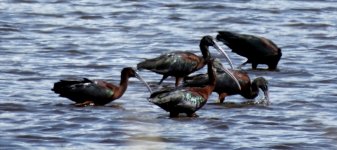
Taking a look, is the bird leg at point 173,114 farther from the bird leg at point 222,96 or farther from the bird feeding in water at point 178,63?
the bird feeding in water at point 178,63

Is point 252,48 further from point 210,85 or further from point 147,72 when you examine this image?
point 210,85

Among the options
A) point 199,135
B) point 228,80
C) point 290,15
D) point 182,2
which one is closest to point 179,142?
point 199,135

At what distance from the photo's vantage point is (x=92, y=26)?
23.4m

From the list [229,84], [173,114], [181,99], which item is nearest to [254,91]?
→ [229,84]

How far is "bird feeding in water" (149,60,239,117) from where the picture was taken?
1413 centimetres

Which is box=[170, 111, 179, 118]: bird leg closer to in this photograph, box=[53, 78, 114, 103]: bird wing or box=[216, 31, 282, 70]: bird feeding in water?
box=[53, 78, 114, 103]: bird wing

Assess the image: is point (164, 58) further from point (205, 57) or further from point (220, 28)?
point (220, 28)

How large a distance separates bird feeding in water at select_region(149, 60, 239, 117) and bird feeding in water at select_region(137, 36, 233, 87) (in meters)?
2.04

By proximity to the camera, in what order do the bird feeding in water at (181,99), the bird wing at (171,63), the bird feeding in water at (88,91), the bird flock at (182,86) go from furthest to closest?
the bird wing at (171,63), the bird feeding in water at (88,91), the bird flock at (182,86), the bird feeding in water at (181,99)

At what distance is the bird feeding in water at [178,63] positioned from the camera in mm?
16625

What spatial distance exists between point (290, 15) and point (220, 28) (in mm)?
2136

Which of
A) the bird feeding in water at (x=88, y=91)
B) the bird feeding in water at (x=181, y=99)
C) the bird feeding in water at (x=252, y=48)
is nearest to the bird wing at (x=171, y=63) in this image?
the bird feeding in water at (x=88, y=91)

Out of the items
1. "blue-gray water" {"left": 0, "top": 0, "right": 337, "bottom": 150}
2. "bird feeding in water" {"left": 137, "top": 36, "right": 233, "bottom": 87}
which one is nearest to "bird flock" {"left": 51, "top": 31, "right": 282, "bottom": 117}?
"bird feeding in water" {"left": 137, "top": 36, "right": 233, "bottom": 87}

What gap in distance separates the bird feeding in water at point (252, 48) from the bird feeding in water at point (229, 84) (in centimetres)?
Result: 220
